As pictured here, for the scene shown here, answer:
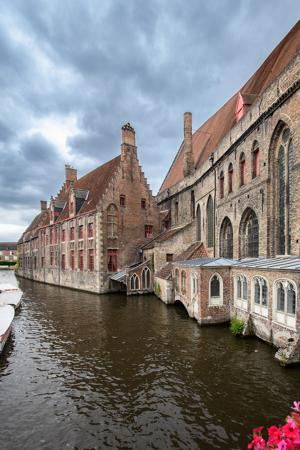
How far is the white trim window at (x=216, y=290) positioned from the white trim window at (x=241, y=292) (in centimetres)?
72

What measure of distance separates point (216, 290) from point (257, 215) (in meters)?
4.48

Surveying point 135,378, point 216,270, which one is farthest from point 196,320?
point 135,378

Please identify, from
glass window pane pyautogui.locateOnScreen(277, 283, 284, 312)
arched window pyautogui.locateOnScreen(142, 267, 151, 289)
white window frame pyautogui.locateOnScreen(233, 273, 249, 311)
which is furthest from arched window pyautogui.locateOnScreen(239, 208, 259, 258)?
arched window pyautogui.locateOnScreen(142, 267, 151, 289)

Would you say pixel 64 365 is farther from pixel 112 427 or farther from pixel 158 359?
pixel 112 427

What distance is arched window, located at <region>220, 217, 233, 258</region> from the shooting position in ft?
60.3

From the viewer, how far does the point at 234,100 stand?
999 inches

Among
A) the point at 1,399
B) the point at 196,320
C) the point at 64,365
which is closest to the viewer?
the point at 1,399

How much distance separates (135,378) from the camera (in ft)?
27.1

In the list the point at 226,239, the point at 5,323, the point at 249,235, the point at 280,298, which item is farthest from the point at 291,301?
the point at 5,323

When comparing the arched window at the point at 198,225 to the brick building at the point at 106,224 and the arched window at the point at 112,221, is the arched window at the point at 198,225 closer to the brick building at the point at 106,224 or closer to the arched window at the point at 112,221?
the brick building at the point at 106,224

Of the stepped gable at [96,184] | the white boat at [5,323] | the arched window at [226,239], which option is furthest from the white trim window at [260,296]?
the stepped gable at [96,184]

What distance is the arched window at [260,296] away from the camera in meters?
10.3

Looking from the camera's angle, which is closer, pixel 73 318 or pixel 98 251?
pixel 73 318

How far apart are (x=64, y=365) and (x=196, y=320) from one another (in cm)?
706
